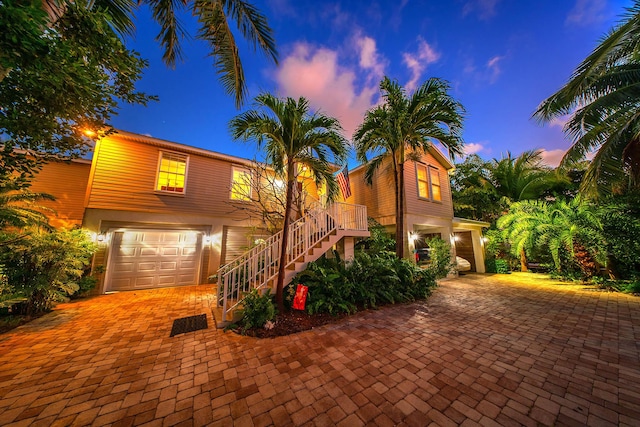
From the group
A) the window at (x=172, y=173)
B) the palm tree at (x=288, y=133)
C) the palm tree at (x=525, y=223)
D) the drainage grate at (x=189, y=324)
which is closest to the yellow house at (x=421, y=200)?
the palm tree at (x=525, y=223)

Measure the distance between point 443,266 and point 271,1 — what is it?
10808 mm

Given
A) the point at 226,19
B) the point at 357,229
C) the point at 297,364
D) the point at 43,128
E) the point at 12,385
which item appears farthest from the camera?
the point at 357,229

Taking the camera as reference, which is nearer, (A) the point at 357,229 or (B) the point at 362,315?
(B) the point at 362,315

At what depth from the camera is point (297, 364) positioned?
277 cm

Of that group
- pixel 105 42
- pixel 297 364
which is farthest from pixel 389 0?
pixel 297 364

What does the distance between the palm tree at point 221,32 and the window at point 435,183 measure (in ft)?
29.2

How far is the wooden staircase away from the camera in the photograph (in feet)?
14.8

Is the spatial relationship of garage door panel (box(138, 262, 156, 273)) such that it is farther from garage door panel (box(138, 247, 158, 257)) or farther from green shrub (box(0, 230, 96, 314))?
green shrub (box(0, 230, 96, 314))

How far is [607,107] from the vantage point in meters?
5.31

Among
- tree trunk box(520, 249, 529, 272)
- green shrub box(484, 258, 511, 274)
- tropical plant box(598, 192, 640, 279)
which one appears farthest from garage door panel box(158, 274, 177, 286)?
tree trunk box(520, 249, 529, 272)

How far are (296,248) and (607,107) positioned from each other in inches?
358

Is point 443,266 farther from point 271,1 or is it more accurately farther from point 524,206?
point 271,1

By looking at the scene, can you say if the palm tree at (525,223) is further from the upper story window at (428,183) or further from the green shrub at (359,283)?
the green shrub at (359,283)

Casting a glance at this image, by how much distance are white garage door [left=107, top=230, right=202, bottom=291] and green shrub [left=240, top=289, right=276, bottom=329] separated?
5.10 m
